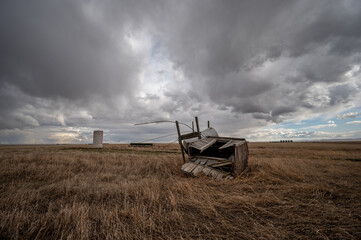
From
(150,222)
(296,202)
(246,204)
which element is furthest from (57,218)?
(296,202)

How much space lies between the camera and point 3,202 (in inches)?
174

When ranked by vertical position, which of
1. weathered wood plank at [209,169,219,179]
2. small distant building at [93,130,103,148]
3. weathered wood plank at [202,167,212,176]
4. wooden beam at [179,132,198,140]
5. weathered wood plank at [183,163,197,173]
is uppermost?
small distant building at [93,130,103,148]

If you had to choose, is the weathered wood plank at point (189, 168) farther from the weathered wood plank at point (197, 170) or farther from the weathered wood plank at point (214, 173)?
the weathered wood plank at point (214, 173)

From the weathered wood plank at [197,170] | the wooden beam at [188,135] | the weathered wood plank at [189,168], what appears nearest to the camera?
the weathered wood plank at [197,170]

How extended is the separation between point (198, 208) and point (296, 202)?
9.83 ft

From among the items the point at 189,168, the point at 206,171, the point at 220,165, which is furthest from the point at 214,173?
the point at 189,168

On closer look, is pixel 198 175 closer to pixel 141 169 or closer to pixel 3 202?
pixel 141 169

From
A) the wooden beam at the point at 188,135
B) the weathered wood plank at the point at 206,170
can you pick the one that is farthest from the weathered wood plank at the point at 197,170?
the wooden beam at the point at 188,135

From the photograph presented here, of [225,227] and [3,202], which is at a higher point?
[3,202]

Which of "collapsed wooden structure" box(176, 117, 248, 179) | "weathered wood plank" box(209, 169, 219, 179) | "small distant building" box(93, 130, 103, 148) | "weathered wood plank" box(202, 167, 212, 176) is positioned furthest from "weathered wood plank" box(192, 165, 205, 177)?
"small distant building" box(93, 130, 103, 148)

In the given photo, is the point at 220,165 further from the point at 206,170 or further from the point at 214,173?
the point at 206,170

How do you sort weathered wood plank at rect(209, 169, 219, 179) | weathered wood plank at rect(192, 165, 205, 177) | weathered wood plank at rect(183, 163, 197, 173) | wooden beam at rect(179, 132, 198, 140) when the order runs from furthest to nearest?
1. wooden beam at rect(179, 132, 198, 140)
2. weathered wood plank at rect(183, 163, 197, 173)
3. weathered wood plank at rect(192, 165, 205, 177)
4. weathered wood plank at rect(209, 169, 219, 179)

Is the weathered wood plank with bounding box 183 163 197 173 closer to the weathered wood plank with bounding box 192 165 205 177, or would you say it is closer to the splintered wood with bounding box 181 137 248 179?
the splintered wood with bounding box 181 137 248 179

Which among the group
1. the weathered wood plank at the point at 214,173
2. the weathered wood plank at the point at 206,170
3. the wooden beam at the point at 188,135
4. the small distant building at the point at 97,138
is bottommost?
the weathered wood plank at the point at 214,173
